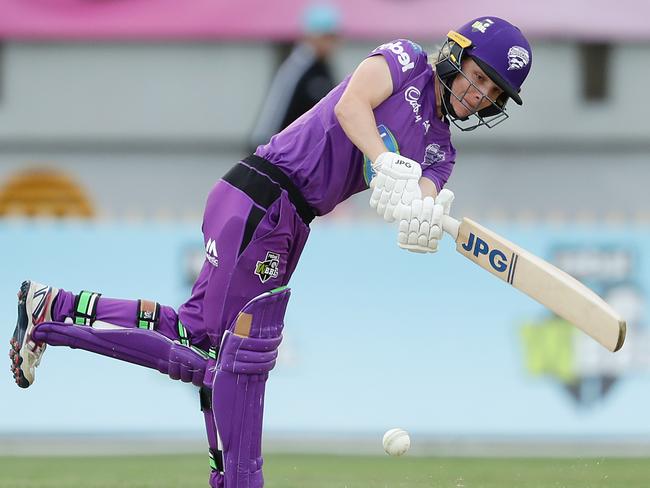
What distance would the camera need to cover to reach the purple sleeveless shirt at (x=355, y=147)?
16.5 feet

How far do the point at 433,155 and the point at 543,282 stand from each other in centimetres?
65

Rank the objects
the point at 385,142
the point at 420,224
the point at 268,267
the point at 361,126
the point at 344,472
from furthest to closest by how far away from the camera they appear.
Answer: the point at 344,472 < the point at 268,267 < the point at 385,142 < the point at 361,126 < the point at 420,224

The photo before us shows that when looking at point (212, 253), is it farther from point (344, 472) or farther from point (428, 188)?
point (344, 472)

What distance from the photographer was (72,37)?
416 inches

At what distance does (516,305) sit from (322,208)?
9.93 feet

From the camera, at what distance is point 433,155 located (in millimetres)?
5199

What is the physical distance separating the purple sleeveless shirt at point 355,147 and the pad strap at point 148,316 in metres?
0.65

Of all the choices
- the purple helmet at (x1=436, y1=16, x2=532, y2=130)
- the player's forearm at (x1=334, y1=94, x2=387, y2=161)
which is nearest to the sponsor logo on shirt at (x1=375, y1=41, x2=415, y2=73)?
the purple helmet at (x1=436, y1=16, x2=532, y2=130)

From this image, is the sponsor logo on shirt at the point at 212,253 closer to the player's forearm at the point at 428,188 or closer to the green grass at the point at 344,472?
the player's forearm at the point at 428,188

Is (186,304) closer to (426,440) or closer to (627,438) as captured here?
(426,440)

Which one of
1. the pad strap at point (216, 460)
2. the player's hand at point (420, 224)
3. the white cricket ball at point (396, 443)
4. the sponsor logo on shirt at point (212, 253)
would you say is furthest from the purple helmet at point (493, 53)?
the pad strap at point (216, 460)

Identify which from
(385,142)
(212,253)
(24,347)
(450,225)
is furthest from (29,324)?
(450,225)

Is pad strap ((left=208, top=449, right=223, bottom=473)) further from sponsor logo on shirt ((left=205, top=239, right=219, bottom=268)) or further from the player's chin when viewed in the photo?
the player's chin

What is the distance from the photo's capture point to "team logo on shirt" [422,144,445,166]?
17.0 ft
